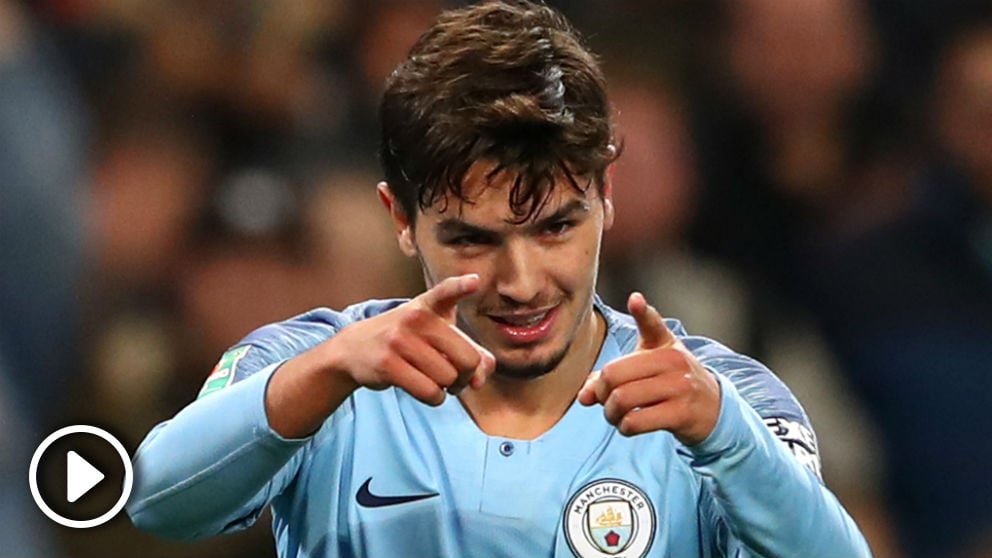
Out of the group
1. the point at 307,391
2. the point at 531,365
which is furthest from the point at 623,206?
the point at 307,391

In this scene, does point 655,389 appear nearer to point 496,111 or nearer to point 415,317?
point 415,317

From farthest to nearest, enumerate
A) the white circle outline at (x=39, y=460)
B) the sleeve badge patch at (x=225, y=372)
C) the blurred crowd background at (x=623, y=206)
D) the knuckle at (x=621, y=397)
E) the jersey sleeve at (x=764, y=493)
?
1. the blurred crowd background at (x=623, y=206)
2. the white circle outline at (x=39, y=460)
3. the sleeve badge patch at (x=225, y=372)
4. the jersey sleeve at (x=764, y=493)
5. the knuckle at (x=621, y=397)

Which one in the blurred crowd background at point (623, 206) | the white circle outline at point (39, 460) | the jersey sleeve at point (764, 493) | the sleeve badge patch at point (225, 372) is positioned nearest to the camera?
the jersey sleeve at point (764, 493)

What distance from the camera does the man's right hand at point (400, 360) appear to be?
1330mm

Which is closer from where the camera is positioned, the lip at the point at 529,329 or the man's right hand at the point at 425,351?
the man's right hand at the point at 425,351

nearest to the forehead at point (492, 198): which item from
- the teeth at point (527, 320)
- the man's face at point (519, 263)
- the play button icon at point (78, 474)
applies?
the man's face at point (519, 263)

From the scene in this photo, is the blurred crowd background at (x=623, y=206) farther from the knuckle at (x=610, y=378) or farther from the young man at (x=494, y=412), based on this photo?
the knuckle at (x=610, y=378)

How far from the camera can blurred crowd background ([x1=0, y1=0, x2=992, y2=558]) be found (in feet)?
8.02

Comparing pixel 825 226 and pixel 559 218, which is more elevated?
pixel 559 218

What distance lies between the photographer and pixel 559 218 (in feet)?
5.21

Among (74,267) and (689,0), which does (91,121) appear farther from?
(689,0)

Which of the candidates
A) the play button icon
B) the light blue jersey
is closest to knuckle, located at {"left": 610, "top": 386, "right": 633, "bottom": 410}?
the light blue jersey

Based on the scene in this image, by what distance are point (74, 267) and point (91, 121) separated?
27cm

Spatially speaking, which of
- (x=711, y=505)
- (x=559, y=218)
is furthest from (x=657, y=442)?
(x=559, y=218)
